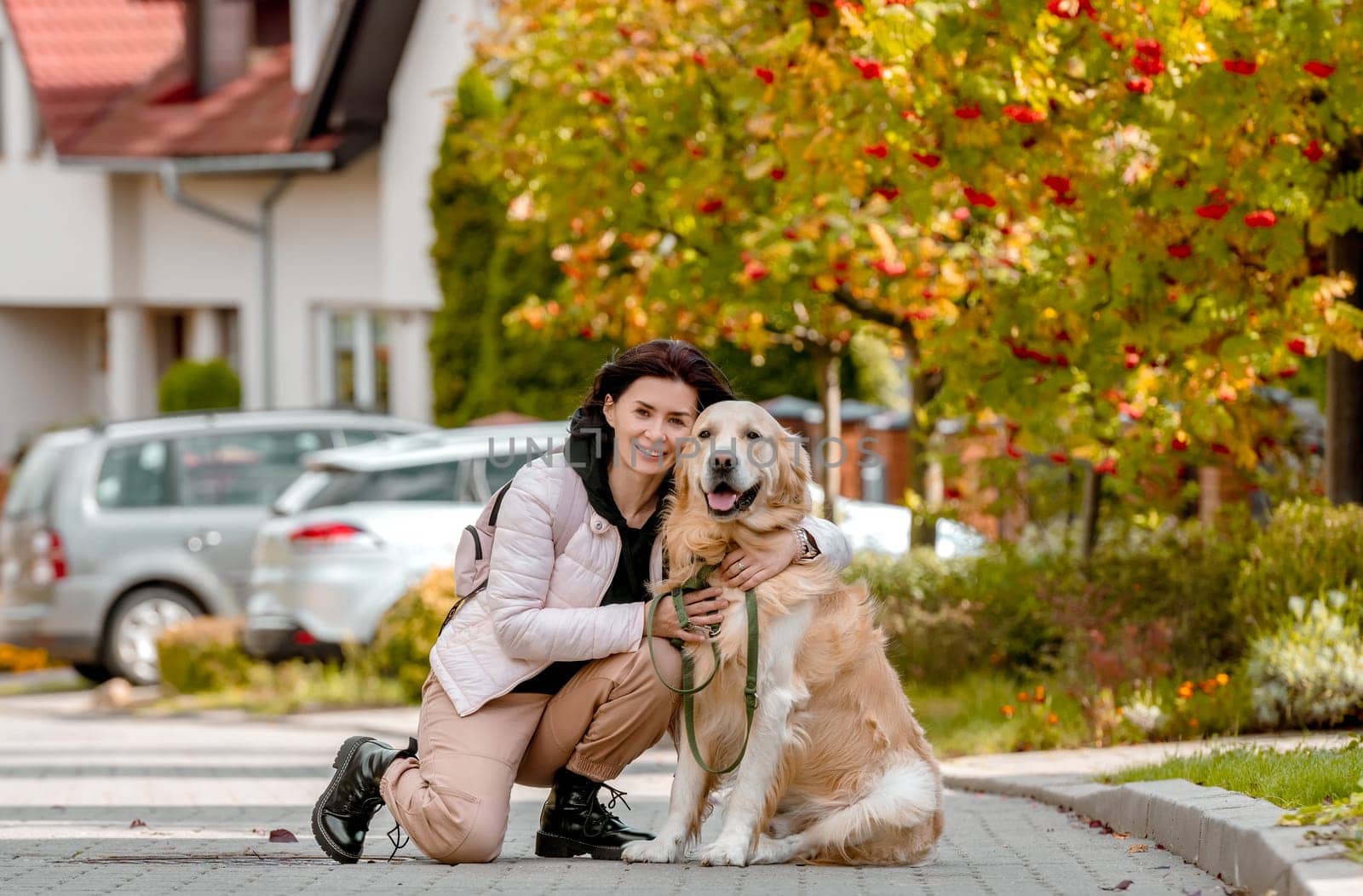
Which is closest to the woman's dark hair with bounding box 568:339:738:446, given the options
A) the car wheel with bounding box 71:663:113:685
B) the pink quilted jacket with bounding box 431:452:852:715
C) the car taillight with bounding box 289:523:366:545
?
the pink quilted jacket with bounding box 431:452:852:715

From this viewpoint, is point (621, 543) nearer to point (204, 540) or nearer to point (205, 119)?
point (204, 540)

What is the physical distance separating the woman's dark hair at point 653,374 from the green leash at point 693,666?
0.58m

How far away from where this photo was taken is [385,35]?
24.4 m

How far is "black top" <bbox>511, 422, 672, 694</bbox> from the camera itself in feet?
21.5

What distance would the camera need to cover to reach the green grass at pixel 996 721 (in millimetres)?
10062

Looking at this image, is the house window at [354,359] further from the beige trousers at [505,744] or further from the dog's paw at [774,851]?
the dog's paw at [774,851]

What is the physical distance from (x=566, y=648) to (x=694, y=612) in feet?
1.50

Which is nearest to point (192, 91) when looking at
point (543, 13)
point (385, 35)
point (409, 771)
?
point (385, 35)

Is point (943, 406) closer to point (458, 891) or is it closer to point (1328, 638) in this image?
point (1328, 638)

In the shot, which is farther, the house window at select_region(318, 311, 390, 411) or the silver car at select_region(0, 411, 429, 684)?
the house window at select_region(318, 311, 390, 411)

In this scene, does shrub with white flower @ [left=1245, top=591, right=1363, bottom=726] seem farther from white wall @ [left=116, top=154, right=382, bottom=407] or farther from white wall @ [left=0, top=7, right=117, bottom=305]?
white wall @ [left=0, top=7, right=117, bottom=305]

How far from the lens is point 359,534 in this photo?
14359 mm

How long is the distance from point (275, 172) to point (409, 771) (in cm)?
2059

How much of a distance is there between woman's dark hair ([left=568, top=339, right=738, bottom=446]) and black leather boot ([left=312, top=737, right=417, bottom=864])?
4.05 feet
